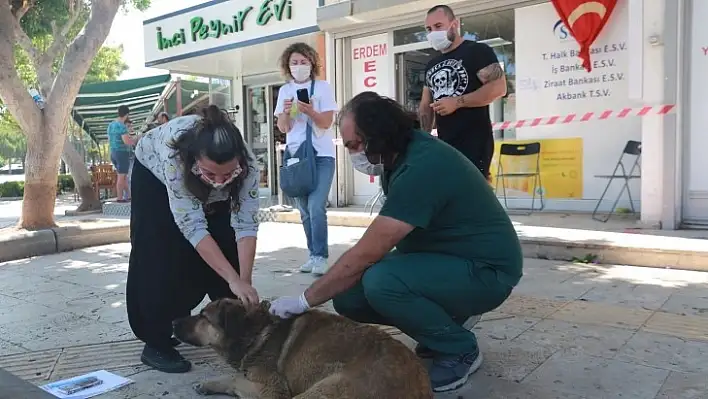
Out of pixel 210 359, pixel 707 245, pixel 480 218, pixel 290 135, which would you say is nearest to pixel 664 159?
pixel 707 245

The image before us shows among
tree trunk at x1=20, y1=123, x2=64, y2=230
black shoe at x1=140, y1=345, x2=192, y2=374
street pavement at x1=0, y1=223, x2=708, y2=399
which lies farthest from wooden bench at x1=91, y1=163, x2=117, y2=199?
black shoe at x1=140, y1=345, x2=192, y2=374

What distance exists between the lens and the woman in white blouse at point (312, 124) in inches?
213

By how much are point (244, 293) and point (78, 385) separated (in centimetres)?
100

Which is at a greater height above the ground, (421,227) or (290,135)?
(290,135)

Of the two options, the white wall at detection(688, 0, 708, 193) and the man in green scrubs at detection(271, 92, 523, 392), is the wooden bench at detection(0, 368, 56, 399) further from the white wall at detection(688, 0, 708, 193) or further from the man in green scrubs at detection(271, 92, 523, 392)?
the white wall at detection(688, 0, 708, 193)

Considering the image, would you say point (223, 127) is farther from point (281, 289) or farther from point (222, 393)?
point (281, 289)

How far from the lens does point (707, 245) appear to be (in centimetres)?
565

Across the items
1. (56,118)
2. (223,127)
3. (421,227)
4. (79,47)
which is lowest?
(421,227)

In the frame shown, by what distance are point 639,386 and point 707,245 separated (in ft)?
11.0

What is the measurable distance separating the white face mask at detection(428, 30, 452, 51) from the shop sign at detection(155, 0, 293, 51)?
6818mm

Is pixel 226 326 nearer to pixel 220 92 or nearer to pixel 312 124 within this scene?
pixel 312 124

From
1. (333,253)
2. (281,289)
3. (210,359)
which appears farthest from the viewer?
(333,253)

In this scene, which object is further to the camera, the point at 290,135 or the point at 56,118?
the point at 56,118

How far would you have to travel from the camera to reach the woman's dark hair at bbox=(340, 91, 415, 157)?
2.85 meters
